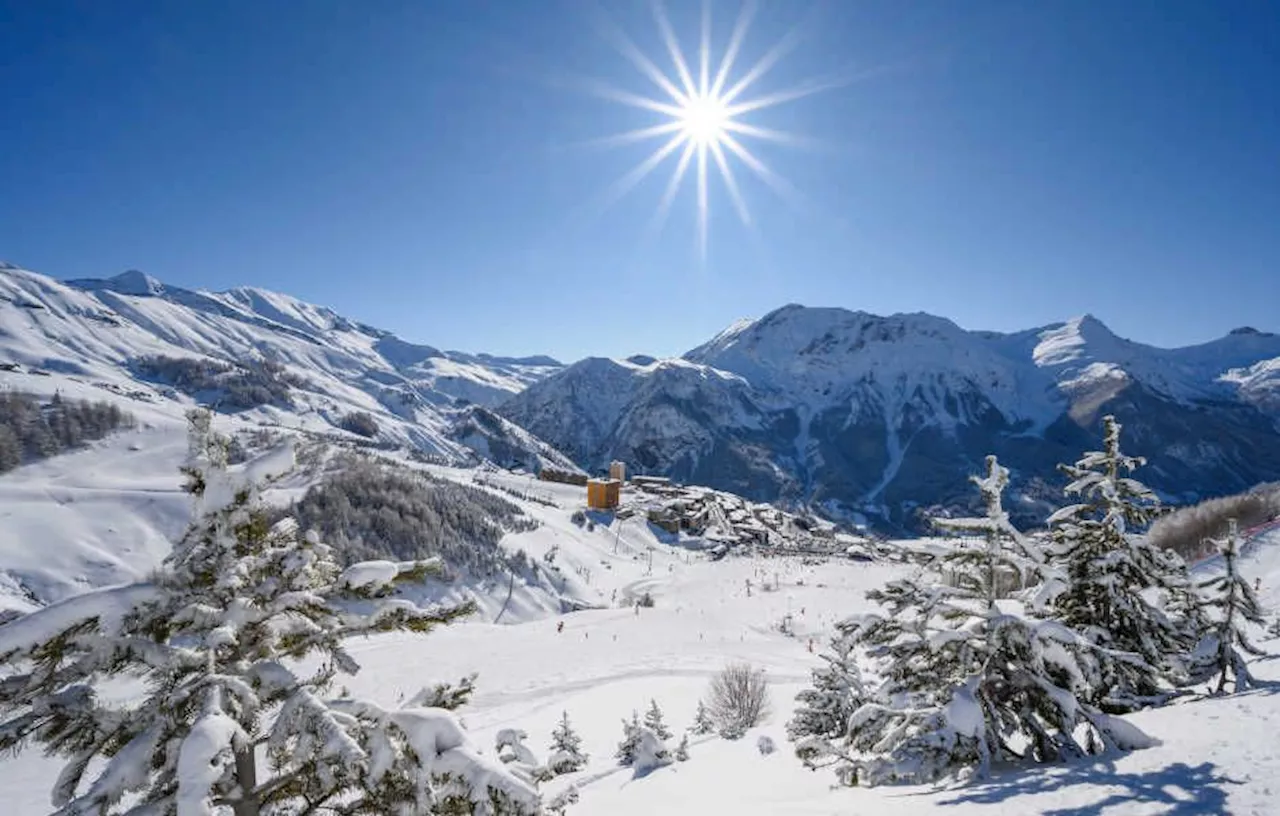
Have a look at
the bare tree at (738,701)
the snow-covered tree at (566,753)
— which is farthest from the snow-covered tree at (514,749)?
the bare tree at (738,701)

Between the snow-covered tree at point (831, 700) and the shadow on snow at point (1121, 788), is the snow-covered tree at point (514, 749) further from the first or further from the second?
the snow-covered tree at point (831, 700)

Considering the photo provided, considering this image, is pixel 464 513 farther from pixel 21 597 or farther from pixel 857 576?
pixel 857 576

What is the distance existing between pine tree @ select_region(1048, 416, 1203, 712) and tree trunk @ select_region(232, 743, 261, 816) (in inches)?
507

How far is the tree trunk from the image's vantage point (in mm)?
5516

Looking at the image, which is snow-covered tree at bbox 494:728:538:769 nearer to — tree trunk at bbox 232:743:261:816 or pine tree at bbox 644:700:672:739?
pine tree at bbox 644:700:672:739

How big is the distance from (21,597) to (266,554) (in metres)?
76.1

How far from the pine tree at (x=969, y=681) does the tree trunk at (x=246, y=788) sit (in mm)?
7762

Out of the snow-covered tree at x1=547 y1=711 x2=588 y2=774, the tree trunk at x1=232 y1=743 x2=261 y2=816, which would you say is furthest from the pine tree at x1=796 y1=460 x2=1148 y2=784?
the snow-covered tree at x1=547 y1=711 x2=588 y2=774

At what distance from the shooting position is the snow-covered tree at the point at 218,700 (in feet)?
15.1

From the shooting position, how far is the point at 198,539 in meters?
5.46

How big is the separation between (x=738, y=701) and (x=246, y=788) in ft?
93.6

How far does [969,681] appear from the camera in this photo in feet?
28.6

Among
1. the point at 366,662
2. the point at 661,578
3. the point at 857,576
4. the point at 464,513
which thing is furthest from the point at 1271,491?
the point at 464,513

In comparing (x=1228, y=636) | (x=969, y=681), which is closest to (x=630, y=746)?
(x=969, y=681)
